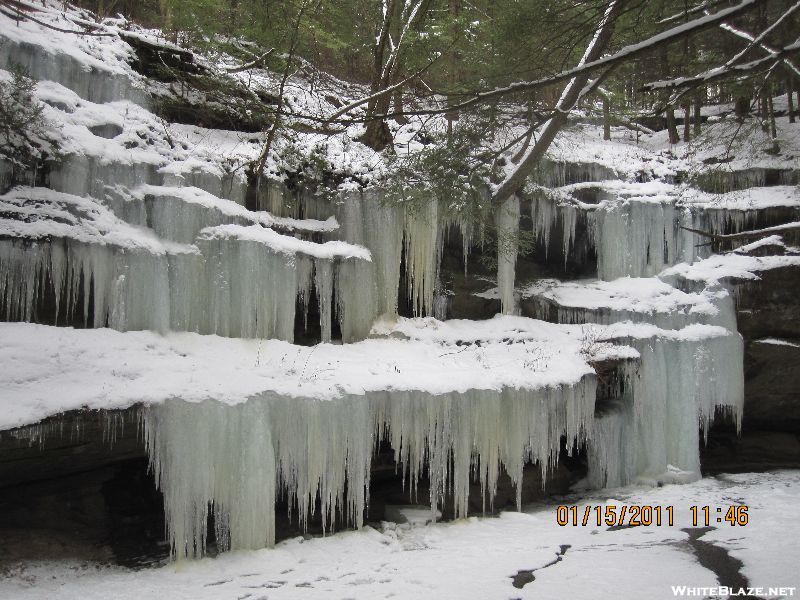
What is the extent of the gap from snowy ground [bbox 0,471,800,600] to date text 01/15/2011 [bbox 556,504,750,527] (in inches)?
5.6

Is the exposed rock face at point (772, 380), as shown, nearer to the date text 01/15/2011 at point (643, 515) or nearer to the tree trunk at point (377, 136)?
the date text 01/15/2011 at point (643, 515)

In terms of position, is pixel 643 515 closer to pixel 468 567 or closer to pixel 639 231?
pixel 468 567

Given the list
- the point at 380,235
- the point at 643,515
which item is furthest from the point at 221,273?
the point at 643,515

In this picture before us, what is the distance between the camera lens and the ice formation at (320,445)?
572 centimetres

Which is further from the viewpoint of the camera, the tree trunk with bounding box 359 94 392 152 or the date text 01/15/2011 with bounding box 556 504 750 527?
the tree trunk with bounding box 359 94 392 152

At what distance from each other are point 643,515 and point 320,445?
14.8 feet

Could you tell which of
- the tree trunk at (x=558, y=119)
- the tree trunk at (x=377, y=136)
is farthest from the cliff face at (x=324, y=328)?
the tree trunk at (x=377, y=136)

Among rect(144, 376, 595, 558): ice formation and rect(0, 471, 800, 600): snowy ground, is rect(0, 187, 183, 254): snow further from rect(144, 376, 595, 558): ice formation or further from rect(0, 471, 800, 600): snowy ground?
rect(0, 471, 800, 600): snowy ground

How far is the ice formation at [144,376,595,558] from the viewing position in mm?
5719

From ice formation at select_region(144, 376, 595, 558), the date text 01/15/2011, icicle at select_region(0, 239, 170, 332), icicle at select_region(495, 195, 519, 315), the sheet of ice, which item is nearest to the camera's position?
ice formation at select_region(144, 376, 595, 558)

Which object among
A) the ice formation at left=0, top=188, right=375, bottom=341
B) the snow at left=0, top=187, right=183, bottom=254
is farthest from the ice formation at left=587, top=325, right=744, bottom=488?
the snow at left=0, top=187, right=183, bottom=254

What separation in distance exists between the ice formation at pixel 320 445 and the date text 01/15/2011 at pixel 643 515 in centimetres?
94

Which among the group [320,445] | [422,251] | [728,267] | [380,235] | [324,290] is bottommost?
[320,445]

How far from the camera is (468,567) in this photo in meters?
5.66
